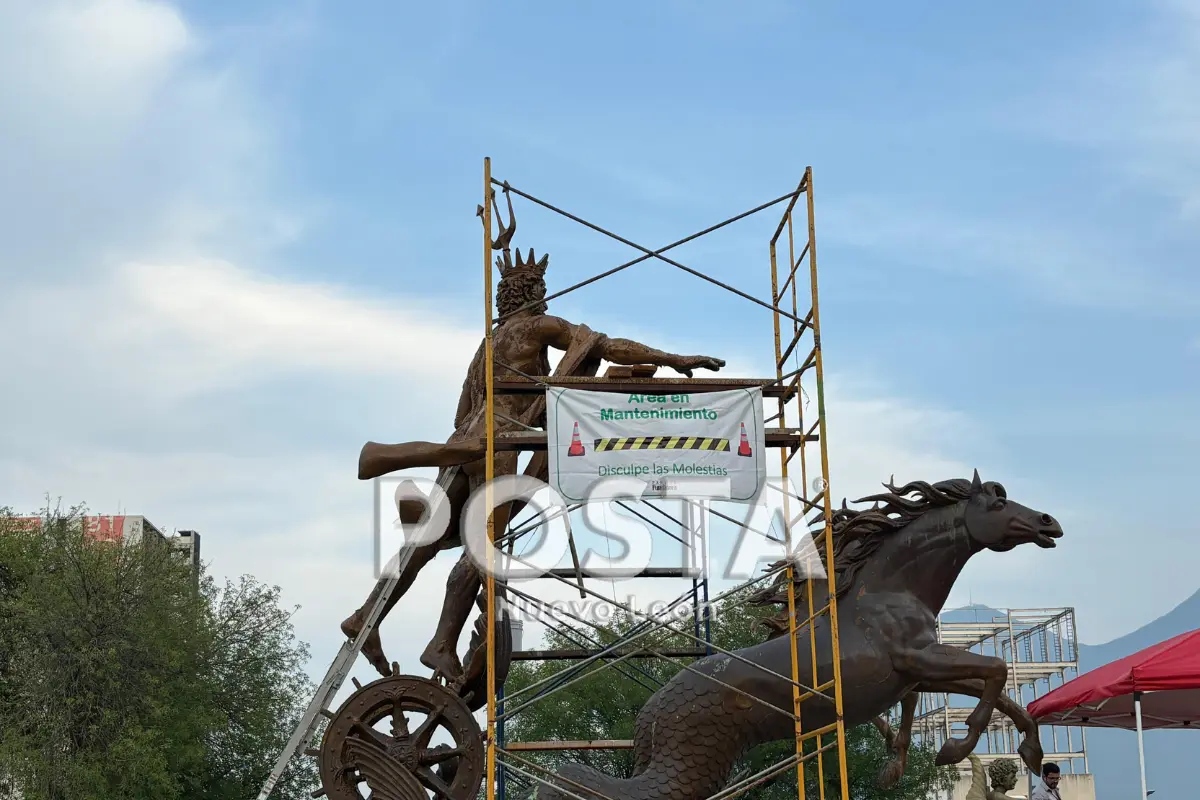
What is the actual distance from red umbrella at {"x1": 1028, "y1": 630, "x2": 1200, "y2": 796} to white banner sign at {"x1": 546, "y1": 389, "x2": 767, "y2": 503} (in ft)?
11.7

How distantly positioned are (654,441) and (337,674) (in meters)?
3.10

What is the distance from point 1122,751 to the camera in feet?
631

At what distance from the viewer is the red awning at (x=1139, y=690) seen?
35.9ft

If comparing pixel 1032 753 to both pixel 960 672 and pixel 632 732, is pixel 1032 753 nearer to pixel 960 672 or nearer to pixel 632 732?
pixel 960 672

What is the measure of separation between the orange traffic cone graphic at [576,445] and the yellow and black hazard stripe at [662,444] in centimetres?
12

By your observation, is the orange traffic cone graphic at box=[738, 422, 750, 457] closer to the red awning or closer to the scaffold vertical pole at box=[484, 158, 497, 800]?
the scaffold vertical pole at box=[484, 158, 497, 800]

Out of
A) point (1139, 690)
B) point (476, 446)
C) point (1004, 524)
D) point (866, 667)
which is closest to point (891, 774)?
point (866, 667)

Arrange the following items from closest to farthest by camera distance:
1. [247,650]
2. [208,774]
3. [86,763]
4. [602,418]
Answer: [602,418]
[86,763]
[208,774]
[247,650]

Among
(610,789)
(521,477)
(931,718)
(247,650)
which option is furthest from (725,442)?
(931,718)

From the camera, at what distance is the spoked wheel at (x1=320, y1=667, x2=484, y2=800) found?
33.9 ft

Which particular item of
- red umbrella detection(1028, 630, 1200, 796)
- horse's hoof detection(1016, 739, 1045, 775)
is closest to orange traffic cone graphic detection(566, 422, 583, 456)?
horse's hoof detection(1016, 739, 1045, 775)

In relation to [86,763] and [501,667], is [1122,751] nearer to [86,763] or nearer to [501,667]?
[86,763]

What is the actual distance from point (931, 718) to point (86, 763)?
919 inches

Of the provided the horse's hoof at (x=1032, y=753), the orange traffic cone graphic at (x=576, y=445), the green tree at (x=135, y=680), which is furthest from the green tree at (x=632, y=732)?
the orange traffic cone graphic at (x=576, y=445)
